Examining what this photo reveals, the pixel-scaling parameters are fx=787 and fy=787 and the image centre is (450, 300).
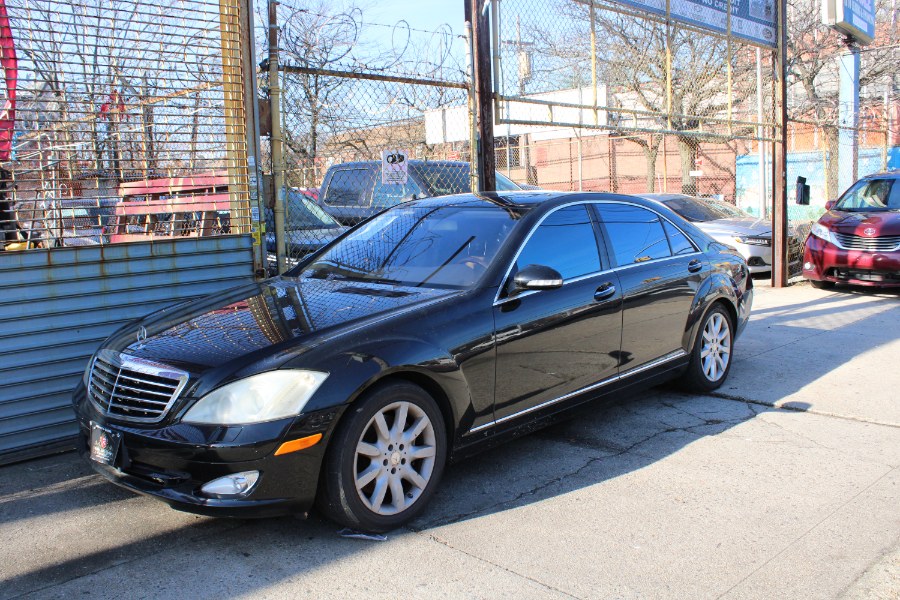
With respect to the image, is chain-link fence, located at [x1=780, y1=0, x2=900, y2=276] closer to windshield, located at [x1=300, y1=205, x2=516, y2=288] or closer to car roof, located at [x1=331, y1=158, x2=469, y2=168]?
car roof, located at [x1=331, y1=158, x2=469, y2=168]

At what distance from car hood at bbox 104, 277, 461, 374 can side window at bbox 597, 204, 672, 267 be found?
1.55m

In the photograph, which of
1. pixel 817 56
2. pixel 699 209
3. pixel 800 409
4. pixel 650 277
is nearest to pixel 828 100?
pixel 817 56

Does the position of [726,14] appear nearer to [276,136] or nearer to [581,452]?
[276,136]

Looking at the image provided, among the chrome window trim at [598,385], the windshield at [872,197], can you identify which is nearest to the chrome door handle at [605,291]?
the chrome window trim at [598,385]

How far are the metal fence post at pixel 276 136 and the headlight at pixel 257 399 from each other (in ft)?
8.95

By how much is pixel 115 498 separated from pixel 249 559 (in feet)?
3.79

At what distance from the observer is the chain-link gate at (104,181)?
4926 mm

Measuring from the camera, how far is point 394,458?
3.71 meters

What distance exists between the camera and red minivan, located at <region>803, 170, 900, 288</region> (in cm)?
1074

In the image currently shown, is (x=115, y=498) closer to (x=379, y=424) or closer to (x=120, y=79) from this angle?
(x=379, y=424)

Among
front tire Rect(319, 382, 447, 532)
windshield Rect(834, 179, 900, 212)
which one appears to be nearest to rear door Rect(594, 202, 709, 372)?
front tire Rect(319, 382, 447, 532)

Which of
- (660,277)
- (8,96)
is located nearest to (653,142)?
(660,277)

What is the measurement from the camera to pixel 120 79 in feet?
17.6

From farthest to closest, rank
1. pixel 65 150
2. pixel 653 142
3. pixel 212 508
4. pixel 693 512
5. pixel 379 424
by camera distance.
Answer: pixel 653 142 → pixel 65 150 → pixel 693 512 → pixel 379 424 → pixel 212 508
